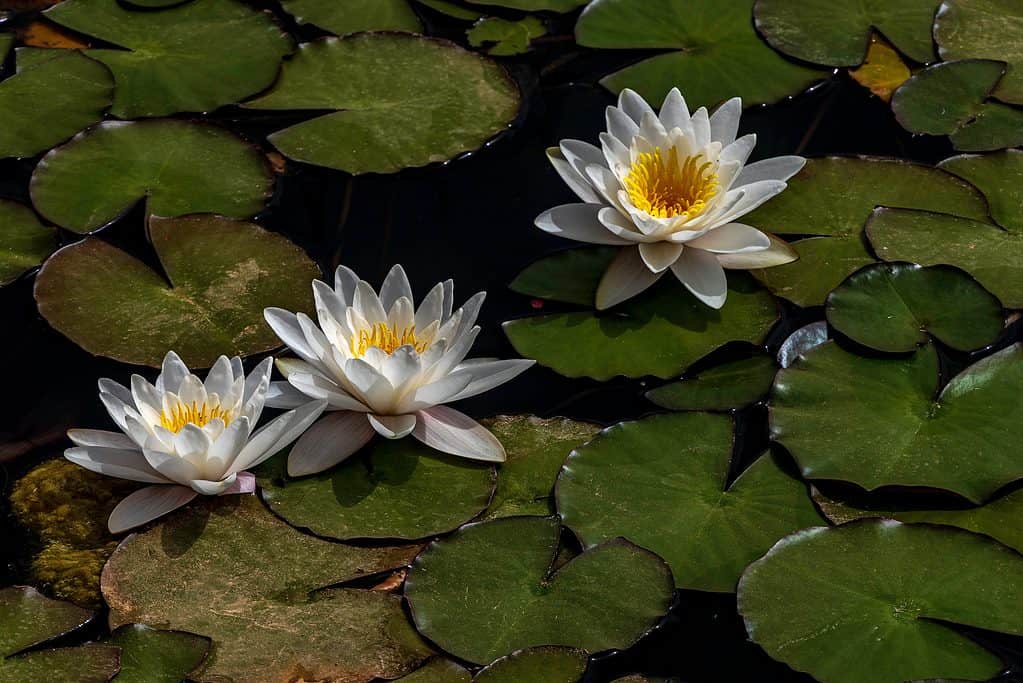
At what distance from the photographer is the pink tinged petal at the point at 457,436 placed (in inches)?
111

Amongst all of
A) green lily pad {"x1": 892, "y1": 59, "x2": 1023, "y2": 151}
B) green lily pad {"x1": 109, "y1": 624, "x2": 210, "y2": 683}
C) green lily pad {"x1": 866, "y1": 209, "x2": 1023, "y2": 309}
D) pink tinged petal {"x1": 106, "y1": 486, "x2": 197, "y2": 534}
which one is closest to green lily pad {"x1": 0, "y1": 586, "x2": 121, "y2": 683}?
green lily pad {"x1": 109, "y1": 624, "x2": 210, "y2": 683}

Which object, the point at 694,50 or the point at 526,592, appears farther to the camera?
the point at 694,50

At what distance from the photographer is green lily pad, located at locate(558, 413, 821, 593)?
102 inches

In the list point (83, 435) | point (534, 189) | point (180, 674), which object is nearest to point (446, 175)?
point (534, 189)

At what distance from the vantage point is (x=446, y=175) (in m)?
3.73

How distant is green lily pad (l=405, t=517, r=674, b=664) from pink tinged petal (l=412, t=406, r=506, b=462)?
0.24 metres

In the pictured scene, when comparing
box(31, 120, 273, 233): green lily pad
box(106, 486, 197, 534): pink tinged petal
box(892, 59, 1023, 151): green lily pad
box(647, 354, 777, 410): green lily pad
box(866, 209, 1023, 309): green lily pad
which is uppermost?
box(892, 59, 1023, 151): green lily pad

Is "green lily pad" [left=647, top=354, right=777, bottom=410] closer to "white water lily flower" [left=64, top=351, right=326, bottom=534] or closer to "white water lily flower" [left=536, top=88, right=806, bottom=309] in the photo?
"white water lily flower" [left=536, top=88, right=806, bottom=309]

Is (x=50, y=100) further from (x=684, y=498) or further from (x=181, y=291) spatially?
(x=684, y=498)

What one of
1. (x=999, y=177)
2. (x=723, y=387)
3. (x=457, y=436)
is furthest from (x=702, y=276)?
(x=999, y=177)

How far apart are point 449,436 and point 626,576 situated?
611 mm

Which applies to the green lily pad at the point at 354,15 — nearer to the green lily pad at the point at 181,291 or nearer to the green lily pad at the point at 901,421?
the green lily pad at the point at 181,291

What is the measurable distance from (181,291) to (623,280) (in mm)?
1315

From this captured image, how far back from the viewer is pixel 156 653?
Result: 243 cm
